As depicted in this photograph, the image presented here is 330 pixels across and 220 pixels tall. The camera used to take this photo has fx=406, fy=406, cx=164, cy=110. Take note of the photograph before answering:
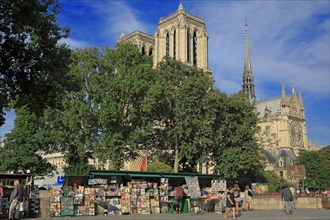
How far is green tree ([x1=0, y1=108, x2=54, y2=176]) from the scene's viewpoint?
4334 cm

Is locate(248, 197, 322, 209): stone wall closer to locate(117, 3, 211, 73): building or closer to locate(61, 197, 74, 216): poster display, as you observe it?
locate(61, 197, 74, 216): poster display

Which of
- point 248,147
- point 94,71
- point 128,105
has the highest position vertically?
point 94,71

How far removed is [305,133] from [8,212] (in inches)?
A: 4528

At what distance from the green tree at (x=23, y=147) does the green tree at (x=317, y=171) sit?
60.5 m

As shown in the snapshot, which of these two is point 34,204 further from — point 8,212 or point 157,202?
point 157,202

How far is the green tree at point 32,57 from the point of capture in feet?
55.0

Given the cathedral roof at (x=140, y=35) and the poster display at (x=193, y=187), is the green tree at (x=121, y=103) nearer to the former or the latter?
the poster display at (x=193, y=187)

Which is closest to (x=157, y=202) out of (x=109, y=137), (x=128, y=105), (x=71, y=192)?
(x=71, y=192)

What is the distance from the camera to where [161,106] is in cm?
4153

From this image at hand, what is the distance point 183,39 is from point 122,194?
219 feet

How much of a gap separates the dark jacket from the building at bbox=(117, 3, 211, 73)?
67.0 m

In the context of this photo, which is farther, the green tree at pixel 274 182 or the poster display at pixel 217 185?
the green tree at pixel 274 182

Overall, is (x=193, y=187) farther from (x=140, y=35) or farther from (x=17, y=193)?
(x=140, y=35)

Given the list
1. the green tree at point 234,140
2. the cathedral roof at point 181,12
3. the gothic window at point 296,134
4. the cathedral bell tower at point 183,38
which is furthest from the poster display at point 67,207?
the gothic window at point 296,134
